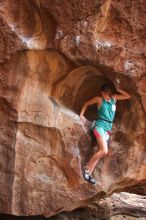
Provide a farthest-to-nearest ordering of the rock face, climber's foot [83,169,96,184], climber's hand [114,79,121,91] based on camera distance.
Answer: climber's foot [83,169,96,184] → climber's hand [114,79,121,91] → the rock face

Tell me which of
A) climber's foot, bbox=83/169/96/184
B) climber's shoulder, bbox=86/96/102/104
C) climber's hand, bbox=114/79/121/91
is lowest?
climber's foot, bbox=83/169/96/184

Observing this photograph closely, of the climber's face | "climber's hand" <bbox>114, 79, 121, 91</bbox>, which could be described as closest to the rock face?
"climber's hand" <bbox>114, 79, 121, 91</bbox>

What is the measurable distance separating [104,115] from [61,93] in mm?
664

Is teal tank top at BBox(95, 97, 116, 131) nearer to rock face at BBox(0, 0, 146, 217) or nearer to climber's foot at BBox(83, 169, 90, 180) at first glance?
rock face at BBox(0, 0, 146, 217)

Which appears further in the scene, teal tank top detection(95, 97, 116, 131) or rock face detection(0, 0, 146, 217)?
teal tank top detection(95, 97, 116, 131)

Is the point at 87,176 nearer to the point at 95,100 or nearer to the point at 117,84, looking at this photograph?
the point at 95,100

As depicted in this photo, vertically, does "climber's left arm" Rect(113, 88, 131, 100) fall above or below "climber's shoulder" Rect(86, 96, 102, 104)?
above

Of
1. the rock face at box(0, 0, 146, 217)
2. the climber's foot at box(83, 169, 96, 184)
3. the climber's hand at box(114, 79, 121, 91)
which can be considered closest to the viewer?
the rock face at box(0, 0, 146, 217)

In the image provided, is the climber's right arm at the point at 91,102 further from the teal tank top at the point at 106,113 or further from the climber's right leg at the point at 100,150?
the climber's right leg at the point at 100,150

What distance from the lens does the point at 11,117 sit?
477cm

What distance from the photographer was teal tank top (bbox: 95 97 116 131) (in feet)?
16.5

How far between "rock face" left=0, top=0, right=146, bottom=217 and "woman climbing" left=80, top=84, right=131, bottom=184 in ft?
0.48

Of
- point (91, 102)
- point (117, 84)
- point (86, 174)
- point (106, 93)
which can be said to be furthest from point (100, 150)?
point (117, 84)

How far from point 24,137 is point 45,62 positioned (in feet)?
3.34
